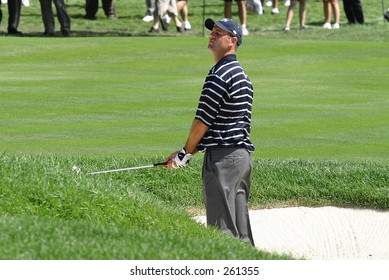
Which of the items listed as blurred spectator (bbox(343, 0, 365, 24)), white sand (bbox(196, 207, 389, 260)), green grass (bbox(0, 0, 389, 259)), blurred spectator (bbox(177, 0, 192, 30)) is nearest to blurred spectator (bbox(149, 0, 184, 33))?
blurred spectator (bbox(177, 0, 192, 30))

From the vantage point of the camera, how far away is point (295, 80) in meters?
19.9

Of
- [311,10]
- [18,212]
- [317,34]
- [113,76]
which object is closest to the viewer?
[18,212]

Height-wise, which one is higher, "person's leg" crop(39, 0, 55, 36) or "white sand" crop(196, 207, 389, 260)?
"white sand" crop(196, 207, 389, 260)

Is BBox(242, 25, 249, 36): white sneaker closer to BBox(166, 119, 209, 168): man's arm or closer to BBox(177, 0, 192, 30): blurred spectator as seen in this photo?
BBox(177, 0, 192, 30): blurred spectator

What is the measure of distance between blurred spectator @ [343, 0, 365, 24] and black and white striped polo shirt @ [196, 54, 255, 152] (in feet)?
65.8

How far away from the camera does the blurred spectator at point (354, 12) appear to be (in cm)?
2877

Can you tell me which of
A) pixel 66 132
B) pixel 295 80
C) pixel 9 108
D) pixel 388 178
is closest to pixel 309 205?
pixel 388 178

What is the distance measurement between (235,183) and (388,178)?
2.89 meters

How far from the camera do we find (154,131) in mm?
14320

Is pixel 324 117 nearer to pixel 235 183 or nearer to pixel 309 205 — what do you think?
pixel 309 205

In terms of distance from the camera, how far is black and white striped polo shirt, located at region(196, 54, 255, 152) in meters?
8.86

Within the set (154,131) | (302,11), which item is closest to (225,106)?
(154,131)

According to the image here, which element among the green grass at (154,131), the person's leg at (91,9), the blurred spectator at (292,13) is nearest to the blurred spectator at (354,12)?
the green grass at (154,131)

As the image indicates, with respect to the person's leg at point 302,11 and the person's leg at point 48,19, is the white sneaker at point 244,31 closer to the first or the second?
the person's leg at point 302,11
